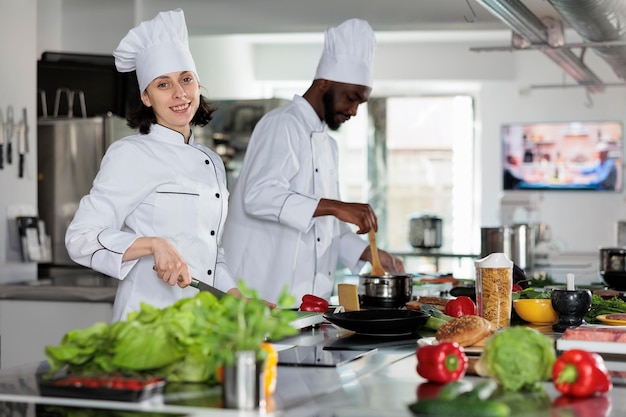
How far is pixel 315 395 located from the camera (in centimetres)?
176

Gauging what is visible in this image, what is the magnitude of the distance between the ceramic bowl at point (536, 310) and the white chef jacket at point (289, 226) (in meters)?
1.12

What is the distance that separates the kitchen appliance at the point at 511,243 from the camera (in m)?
4.76

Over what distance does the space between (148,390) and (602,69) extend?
9.62 metres

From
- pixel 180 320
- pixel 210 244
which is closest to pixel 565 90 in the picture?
pixel 210 244

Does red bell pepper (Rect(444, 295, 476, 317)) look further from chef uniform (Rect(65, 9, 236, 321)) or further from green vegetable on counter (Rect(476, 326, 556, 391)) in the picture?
green vegetable on counter (Rect(476, 326, 556, 391))

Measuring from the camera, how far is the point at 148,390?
1659 mm

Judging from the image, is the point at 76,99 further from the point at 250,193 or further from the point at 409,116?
the point at 409,116

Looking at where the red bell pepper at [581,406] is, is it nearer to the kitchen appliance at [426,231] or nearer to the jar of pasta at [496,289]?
the jar of pasta at [496,289]

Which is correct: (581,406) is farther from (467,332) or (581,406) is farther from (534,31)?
(534,31)

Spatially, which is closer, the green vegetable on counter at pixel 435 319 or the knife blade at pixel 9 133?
the green vegetable on counter at pixel 435 319

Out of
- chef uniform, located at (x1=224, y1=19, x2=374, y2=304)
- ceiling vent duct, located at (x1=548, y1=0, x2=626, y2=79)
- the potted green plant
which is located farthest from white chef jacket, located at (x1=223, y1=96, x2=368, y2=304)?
the potted green plant

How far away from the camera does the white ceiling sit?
286 inches

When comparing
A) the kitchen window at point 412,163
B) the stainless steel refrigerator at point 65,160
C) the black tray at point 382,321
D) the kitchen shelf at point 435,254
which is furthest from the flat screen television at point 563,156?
the black tray at point 382,321

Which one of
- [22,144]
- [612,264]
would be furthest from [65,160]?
[612,264]
